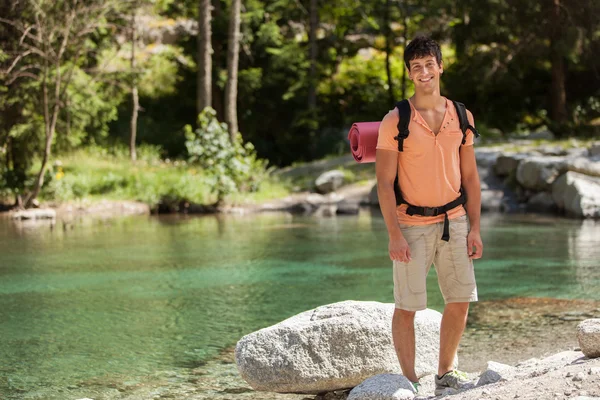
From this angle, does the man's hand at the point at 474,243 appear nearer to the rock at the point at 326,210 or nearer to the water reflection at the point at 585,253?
the water reflection at the point at 585,253

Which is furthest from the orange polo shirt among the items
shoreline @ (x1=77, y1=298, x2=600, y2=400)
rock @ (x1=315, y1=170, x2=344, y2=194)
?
rock @ (x1=315, y1=170, x2=344, y2=194)

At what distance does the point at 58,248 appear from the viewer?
1353 cm

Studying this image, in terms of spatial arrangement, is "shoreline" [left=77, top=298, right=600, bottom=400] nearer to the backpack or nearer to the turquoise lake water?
the turquoise lake water

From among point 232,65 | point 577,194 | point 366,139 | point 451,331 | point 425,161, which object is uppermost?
point 232,65

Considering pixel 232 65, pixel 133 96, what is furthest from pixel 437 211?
pixel 133 96

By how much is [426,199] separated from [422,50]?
795 mm

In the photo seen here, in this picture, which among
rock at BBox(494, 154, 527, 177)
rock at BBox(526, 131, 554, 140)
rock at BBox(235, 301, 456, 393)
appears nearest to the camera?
rock at BBox(235, 301, 456, 393)

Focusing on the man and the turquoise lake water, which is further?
the turquoise lake water

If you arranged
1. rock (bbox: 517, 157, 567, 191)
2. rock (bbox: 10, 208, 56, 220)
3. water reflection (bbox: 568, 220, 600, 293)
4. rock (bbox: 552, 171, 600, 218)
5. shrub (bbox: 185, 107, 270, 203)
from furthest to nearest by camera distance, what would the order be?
shrub (bbox: 185, 107, 270, 203) → rock (bbox: 517, 157, 567, 191) → rock (bbox: 10, 208, 56, 220) → rock (bbox: 552, 171, 600, 218) → water reflection (bbox: 568, 220, 600, 293)

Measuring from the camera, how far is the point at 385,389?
184 inches

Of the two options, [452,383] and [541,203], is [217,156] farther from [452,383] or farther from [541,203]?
[452,383]

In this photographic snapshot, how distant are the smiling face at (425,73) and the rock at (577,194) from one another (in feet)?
44.9

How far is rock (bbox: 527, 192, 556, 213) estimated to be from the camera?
19.6m

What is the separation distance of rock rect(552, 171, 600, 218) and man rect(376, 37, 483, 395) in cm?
1348
